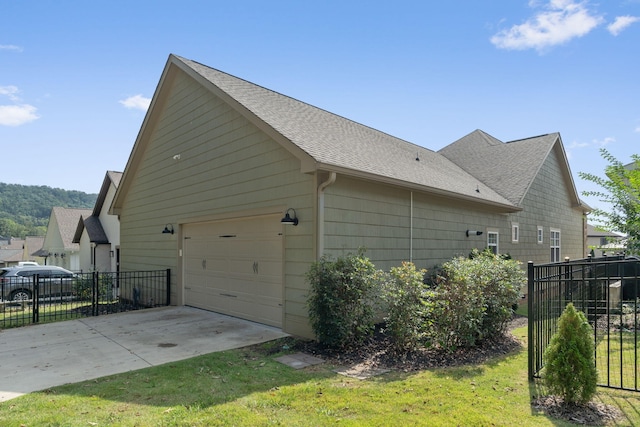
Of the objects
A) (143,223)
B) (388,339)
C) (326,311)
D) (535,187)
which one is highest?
(535,187)

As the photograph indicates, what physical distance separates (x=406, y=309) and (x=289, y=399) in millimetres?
2489

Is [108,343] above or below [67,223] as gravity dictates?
below

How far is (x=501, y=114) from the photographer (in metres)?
14.9

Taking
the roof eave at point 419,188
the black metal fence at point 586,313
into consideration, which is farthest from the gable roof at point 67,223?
the black metal fence at point 586,313

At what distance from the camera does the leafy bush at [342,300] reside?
242 inches

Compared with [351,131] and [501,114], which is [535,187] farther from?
[351,131]

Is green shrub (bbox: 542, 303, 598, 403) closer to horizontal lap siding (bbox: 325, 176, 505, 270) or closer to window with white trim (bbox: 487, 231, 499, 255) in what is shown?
horizontal lap siding (bbox: 325, 176, 505, 270)

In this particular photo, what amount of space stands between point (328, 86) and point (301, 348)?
10.1 metres

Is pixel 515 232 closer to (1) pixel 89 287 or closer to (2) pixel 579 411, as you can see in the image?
(2) pixel 579 411

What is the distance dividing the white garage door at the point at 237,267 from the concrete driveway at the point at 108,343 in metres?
0.39

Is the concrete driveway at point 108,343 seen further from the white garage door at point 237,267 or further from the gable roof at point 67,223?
the gable roof at point 67,223

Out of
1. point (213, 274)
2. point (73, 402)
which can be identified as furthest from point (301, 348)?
point (213, 274)

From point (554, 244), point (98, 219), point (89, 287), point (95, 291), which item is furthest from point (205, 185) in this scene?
point (98, 219)

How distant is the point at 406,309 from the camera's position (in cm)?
602
